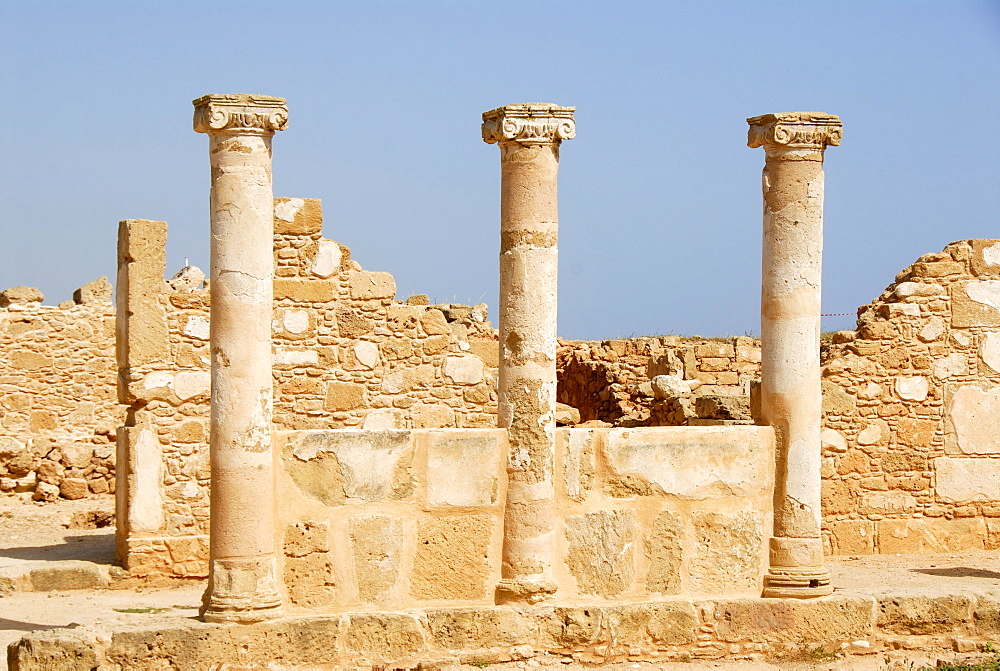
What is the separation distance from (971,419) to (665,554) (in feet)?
16.6

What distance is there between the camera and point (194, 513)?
34.2 ft

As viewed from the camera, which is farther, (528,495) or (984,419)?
(984,419)

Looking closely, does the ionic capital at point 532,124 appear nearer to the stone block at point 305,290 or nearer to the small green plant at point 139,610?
the stone block at point 305,290

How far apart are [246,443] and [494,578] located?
1713mm

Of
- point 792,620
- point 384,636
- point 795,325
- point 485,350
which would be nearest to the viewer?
point 384,636

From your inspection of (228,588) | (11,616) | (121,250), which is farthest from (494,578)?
(121,250)

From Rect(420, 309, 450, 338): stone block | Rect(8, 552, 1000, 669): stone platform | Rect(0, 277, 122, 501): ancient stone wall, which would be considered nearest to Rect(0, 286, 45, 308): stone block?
Rect(0, 277, 122, 501): ancient stone wall

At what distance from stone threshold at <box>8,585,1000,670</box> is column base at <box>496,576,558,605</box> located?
66 millimetres

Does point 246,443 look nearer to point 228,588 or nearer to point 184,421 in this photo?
point 228,588

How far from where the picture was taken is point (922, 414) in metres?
11.8

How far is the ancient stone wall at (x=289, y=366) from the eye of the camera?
10.3 meters

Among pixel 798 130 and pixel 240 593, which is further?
pixel 798 130

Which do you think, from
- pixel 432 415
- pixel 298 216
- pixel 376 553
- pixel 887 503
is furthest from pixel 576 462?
pixel 887 503

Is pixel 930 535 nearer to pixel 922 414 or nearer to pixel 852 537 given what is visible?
pixel 852 537
